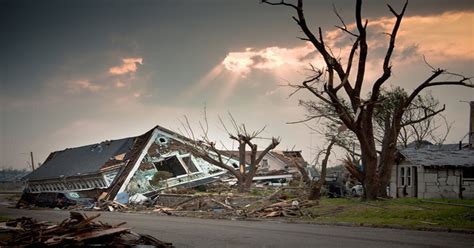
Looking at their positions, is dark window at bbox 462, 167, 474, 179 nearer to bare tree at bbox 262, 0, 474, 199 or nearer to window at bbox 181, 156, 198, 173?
bare tree at bbox 262, 0, 474, 199

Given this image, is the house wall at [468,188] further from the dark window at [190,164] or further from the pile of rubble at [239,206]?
the dark window at [190,164]

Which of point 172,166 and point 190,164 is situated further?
point 172,166

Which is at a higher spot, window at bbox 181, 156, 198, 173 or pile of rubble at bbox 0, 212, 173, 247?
window at bbox 181, 156, 198, 173

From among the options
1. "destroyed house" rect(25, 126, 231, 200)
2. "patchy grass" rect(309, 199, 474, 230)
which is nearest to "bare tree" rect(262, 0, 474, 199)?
"patchy grass" rect(309, 199, 474, 230)

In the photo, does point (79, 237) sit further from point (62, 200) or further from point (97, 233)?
point (62, 200)

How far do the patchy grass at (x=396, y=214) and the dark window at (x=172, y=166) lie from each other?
25.4 metres

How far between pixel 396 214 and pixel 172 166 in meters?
33.2

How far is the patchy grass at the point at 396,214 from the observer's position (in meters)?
17.0

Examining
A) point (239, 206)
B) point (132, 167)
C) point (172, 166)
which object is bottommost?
point (239, 206)

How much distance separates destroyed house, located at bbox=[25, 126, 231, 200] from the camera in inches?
1731

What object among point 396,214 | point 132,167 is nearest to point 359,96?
point 396,214

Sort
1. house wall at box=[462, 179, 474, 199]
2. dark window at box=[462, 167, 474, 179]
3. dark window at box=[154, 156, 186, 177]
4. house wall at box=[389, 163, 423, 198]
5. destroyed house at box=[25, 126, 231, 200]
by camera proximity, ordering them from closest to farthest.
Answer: house wall at box=[462, 179, 474, 199], dark window at box=[462, 167, 474, 179], house wall at box=[389, 163, 423, 198], destroyed house at box=[25, 126, 231, 200], dark window at box=[154, 156, 186, 177]

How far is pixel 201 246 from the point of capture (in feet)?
41.0

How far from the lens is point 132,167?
44.4 meters
